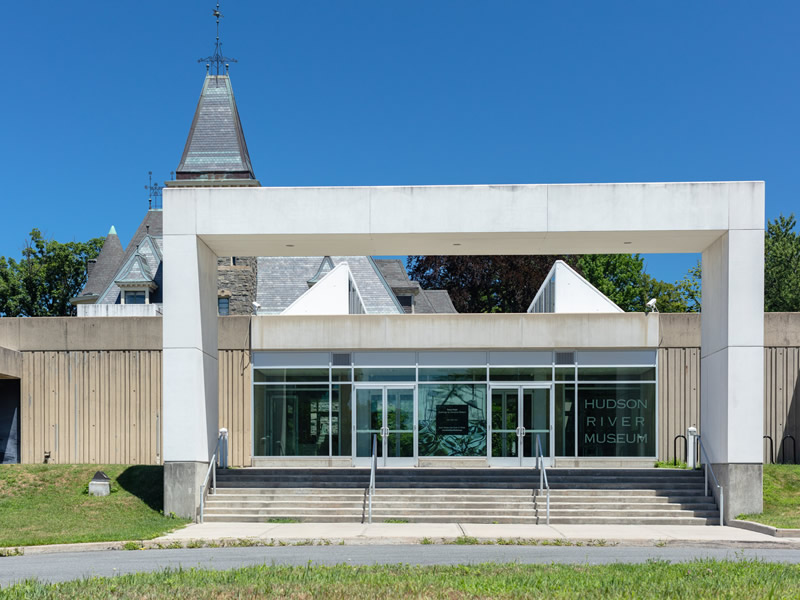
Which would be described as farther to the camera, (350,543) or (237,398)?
(237,398)

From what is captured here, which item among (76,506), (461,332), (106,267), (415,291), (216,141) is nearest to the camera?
(76,506)

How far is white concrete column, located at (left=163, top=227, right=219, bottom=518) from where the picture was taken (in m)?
19.7

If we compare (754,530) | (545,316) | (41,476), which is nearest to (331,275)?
(545,316)

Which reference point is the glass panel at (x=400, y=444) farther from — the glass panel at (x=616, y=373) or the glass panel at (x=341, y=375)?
the glass panel at (x=616, y=373)

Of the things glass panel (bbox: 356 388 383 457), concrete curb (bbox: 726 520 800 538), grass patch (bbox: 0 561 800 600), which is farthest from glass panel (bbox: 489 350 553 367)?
grass patch (bbox: 0 561 800 600)

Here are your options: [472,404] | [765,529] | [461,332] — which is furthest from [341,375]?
[765,529]

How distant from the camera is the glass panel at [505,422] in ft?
88.5

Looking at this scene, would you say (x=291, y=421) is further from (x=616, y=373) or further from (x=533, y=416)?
(x=616, y=373)

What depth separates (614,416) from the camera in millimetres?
26984

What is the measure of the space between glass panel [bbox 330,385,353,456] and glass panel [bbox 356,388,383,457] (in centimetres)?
22

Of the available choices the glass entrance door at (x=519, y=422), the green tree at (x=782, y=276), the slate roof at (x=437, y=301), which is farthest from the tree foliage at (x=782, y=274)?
the glass entrance door at (x=519, y=422)

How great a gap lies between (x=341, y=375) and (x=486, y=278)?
24759mm

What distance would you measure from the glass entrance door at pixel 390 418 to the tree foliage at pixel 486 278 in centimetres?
2312

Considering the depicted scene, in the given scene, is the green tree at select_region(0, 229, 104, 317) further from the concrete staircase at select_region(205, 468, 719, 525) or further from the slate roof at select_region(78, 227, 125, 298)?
the concrete staircase at select_region(205, 468, 719, 525)
